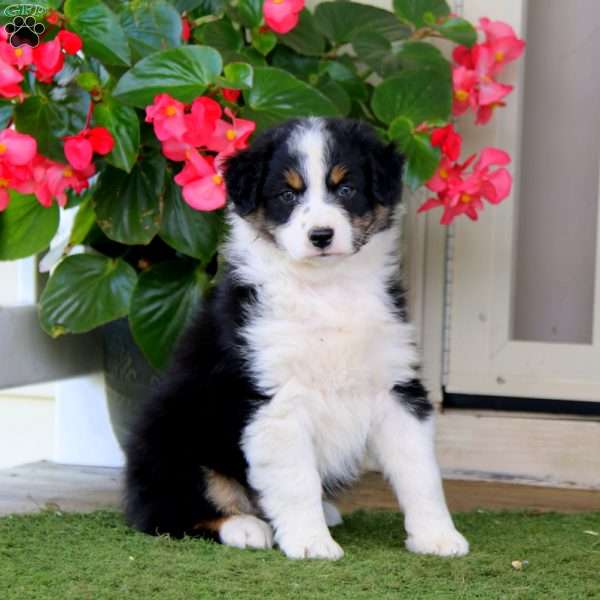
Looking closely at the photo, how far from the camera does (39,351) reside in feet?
11.8

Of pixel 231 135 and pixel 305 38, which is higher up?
pixel 305 38

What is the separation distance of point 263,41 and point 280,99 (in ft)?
1.04

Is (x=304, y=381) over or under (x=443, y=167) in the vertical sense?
under

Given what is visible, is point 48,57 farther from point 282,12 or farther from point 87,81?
Answer: point 282,12

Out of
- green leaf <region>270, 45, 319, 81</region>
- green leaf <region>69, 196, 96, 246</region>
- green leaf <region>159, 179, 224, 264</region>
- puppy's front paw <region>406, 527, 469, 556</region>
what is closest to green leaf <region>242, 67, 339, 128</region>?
green leaf <region>159, 179, 224, 264</region>

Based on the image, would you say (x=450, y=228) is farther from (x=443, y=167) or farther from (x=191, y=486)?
(x=191, y=486)

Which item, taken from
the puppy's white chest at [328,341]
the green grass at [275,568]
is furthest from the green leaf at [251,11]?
the green grass at [275,568]

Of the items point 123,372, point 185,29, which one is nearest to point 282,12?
point 185,29

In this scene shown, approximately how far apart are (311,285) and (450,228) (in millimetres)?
1112

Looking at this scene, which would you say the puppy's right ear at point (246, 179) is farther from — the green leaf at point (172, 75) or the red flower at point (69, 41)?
the red flower at point (69, 41)

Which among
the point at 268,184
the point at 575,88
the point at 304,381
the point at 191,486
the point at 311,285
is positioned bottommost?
the point at 191,486

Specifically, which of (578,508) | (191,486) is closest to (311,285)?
(191,486)

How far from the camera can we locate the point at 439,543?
240 cm

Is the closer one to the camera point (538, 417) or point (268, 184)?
point (268, 184)
